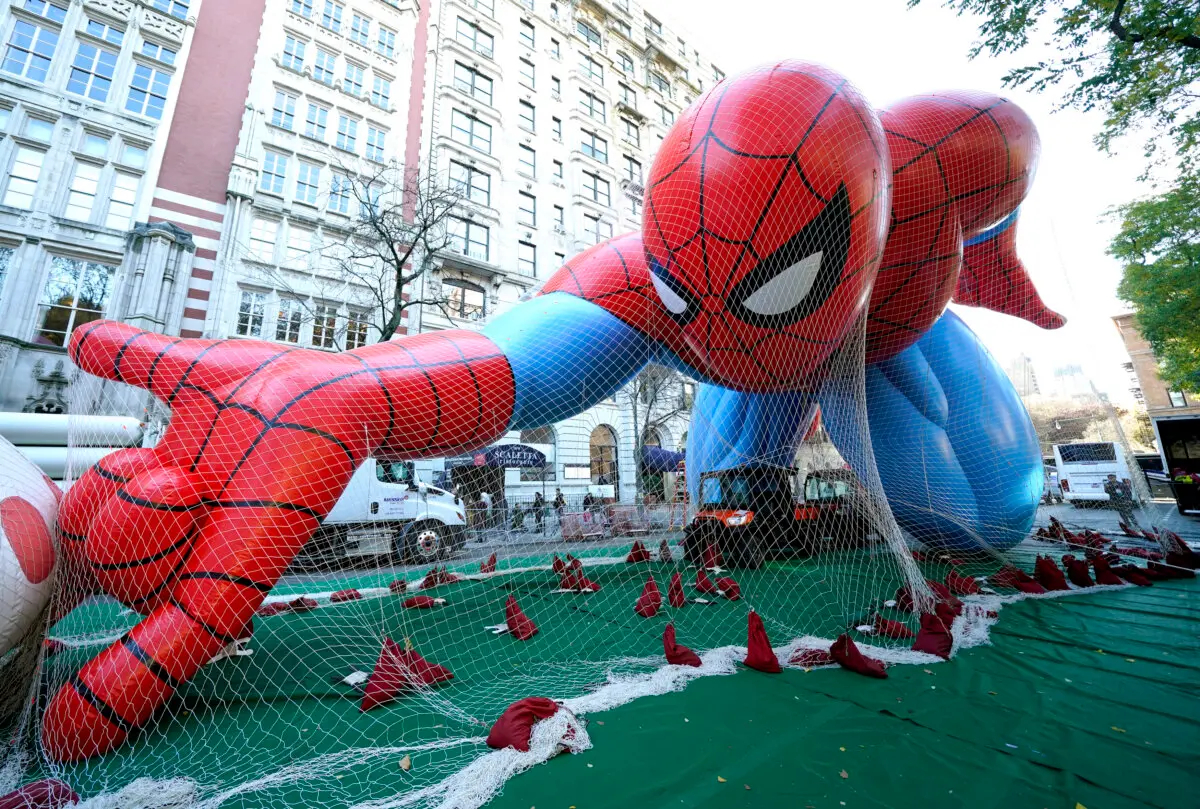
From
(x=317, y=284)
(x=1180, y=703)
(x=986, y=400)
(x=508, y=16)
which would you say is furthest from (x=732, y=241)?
(x=508, y=16)

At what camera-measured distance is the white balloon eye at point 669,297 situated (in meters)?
3.11

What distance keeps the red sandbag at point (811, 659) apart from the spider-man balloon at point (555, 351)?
72.1 inches

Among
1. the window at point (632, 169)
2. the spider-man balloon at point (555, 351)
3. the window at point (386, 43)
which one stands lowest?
the spider-man balloon at point (555, 351)

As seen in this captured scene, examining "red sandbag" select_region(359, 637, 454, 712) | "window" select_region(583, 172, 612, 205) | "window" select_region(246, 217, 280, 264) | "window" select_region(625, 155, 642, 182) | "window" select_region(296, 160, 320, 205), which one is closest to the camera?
"red sandbag" select_region(359, 637, 454, 712)

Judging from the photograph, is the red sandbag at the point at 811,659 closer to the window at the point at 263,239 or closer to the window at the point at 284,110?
the window at the point at 263,239

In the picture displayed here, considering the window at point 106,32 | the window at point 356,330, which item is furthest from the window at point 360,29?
the window at point 356,330

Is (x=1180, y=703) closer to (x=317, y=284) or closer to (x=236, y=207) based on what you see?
(x=317, y=284)

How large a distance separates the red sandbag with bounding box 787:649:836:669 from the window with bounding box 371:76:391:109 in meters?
23.5

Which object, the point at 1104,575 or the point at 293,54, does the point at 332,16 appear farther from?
the point at 1104,575

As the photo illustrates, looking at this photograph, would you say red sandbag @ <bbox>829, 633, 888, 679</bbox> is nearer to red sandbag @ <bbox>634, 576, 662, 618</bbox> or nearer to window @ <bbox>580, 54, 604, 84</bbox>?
red sandbag @ <bbox>634, 576, 662, 618</bbox>

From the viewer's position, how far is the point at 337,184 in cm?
1770

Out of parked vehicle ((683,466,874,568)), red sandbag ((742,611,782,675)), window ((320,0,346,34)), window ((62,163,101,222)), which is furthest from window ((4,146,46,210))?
red sandbag ((742,611,782,675))

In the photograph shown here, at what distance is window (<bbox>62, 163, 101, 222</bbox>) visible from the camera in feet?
46.6

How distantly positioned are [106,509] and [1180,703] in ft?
18.0
